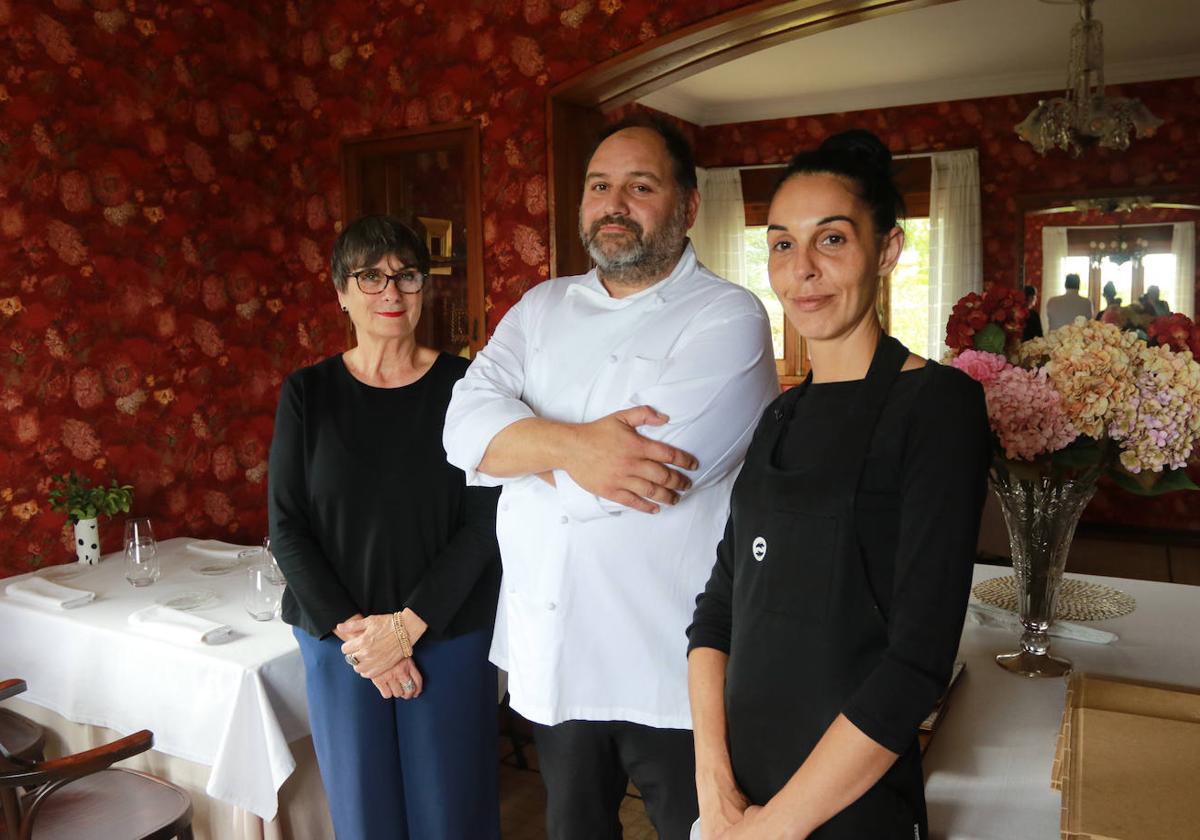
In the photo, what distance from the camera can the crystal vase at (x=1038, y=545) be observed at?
1509 mm

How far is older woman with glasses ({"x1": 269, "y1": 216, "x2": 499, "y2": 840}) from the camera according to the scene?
5.90 feet

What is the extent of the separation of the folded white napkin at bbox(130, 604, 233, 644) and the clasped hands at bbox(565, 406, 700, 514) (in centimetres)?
122

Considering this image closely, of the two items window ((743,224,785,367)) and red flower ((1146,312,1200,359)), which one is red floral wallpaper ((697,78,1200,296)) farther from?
red flower ((1146,312,1200,359))

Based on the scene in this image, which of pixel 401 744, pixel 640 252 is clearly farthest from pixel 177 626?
pixel 640 252

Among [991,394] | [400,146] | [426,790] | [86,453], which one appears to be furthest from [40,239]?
[991,394]

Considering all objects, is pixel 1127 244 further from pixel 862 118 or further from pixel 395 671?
pixel 395 671

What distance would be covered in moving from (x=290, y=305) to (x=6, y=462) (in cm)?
135

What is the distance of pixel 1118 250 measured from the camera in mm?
6633

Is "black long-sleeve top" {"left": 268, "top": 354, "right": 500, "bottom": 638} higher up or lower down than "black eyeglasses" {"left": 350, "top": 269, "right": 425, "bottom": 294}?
lower down

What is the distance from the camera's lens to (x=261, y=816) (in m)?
2.01

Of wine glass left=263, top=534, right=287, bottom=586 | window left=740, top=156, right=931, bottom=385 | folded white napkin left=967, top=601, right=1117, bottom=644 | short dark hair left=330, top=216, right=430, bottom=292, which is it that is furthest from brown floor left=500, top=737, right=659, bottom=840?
window left=740, top=156, right=931, bottom=385

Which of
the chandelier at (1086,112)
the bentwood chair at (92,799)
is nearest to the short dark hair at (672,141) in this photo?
the bentwood chair at (92,799)

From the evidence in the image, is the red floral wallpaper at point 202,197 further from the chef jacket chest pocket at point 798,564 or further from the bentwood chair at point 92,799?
the chef jacket chest pocket at point 798,564

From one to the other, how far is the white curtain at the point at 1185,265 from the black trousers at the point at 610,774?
6430 millimetres
